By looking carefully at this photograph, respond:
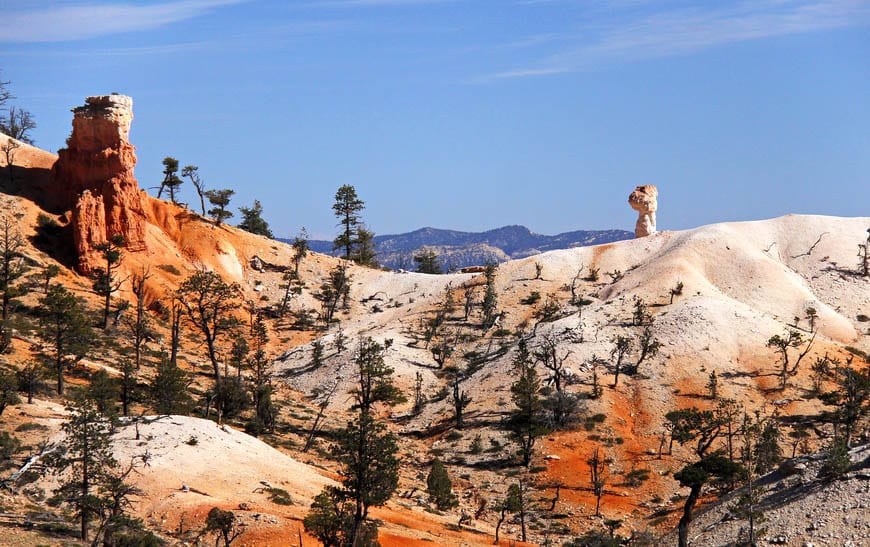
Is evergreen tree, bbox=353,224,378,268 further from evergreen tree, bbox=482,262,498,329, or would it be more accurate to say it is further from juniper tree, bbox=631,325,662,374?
juniper tree, bbox=631,325,662,374

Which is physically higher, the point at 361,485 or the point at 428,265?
the point at 428,265

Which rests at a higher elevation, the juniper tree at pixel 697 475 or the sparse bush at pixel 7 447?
the sparse bush at pixel 7 447

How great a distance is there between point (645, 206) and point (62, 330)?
81095mm

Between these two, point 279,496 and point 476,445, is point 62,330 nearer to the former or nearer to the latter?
point 279,496

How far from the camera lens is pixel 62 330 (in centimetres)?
5919

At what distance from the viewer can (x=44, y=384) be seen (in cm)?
5659

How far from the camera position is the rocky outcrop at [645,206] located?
113312 millimetres

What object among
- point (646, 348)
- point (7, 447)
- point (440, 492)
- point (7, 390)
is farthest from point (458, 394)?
point (7, 447)

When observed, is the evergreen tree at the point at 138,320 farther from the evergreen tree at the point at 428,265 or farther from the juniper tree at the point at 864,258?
the juniper tree at the point at 864,258

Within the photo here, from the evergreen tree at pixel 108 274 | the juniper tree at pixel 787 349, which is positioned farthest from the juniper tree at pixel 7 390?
the juniper tree at pixel 787 349

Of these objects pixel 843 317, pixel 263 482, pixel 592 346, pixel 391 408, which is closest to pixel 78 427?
pixel 263 482

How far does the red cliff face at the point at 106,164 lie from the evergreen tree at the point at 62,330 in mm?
30303

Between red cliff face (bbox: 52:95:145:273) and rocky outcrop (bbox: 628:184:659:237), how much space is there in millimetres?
67730

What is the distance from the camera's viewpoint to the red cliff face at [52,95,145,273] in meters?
92.8
